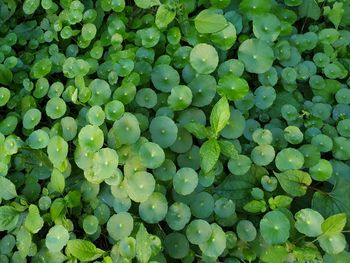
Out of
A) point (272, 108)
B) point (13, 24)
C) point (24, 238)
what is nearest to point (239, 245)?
point (272, 108)

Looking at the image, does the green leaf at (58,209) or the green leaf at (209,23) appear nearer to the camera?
the green leaf at (58,209)

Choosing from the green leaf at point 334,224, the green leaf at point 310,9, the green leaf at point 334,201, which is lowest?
the green leaf at point 334,201

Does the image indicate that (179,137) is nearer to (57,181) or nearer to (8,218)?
(57,181)

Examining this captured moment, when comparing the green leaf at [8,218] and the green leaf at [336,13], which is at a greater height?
the green leaf at [336,13]

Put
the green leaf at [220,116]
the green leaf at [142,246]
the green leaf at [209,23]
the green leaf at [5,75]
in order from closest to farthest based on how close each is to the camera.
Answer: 1. the green leaf at [142,246]
2. the green leaf at [220,116]
3. the green leaf at [209,23]
4. the green leaf at [5,75]

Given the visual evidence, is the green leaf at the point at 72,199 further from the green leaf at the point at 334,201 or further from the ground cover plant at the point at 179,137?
the green leaf at the point at 334,201

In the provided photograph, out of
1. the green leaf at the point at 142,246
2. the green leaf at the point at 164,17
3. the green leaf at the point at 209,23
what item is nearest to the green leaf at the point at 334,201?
the green leaf at the point at 142,246

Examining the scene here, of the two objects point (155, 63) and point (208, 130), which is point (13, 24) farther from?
point (208, 130)

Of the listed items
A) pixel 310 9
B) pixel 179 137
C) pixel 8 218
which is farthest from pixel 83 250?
pixel 310 9

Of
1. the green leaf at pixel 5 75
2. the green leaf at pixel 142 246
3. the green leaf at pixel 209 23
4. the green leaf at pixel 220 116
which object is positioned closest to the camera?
the green leaf at pixel 142 246
